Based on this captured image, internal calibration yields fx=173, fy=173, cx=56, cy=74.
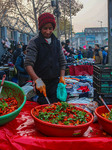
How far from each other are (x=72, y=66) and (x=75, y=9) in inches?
800

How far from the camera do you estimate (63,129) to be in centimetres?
173

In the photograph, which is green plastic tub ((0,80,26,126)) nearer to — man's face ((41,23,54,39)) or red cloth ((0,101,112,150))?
red cloth ((0,101,112,150))

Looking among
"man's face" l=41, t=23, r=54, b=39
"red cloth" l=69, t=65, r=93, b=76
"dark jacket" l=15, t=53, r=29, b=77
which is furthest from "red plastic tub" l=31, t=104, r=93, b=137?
"red cloth" l=69, t=65, r=93, b=76

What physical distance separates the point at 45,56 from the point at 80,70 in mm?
5711

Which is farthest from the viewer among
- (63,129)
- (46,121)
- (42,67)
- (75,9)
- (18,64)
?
(75,9)

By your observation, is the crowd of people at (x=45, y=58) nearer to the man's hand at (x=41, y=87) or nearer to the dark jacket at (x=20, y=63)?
the man's hand at (x=41, y=87)

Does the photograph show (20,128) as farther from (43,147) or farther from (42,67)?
(42,67)

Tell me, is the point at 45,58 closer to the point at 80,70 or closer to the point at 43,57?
the point at 43,57

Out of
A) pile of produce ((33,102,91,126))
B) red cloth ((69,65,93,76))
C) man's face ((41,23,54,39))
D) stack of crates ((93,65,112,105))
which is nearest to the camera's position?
pile of produce ((33,102,91,126))

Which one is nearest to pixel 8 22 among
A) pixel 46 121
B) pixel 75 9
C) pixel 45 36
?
pixel 75 9

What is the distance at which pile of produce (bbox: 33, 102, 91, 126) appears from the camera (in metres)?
1.86

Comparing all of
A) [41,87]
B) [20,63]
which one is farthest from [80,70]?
[41,87]

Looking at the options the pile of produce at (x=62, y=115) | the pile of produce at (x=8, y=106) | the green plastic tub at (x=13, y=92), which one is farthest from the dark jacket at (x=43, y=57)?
the pile of produce at (x=62, y=115)

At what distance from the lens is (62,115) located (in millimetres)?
1942
